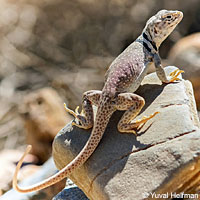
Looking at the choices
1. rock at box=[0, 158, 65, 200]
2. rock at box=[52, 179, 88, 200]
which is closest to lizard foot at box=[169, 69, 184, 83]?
rock at box=[52, 179, 88, 200]

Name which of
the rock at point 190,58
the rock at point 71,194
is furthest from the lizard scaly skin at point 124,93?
the rock at point 190,58

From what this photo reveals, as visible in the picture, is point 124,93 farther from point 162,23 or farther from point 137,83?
point 162,23

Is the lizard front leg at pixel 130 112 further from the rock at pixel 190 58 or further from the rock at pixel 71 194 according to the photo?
the rock at pixel 190 58

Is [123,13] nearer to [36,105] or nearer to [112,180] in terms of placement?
[36,105]

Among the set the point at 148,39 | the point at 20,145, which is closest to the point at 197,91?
the point at 148,39

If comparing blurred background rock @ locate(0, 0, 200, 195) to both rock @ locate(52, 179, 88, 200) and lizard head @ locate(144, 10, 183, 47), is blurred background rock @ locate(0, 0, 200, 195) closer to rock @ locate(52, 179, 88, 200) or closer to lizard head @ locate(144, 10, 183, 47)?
rock @ locate(52, 179, 88, 200)

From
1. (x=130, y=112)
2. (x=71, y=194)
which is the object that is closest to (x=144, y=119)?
(x=130, y=112)
